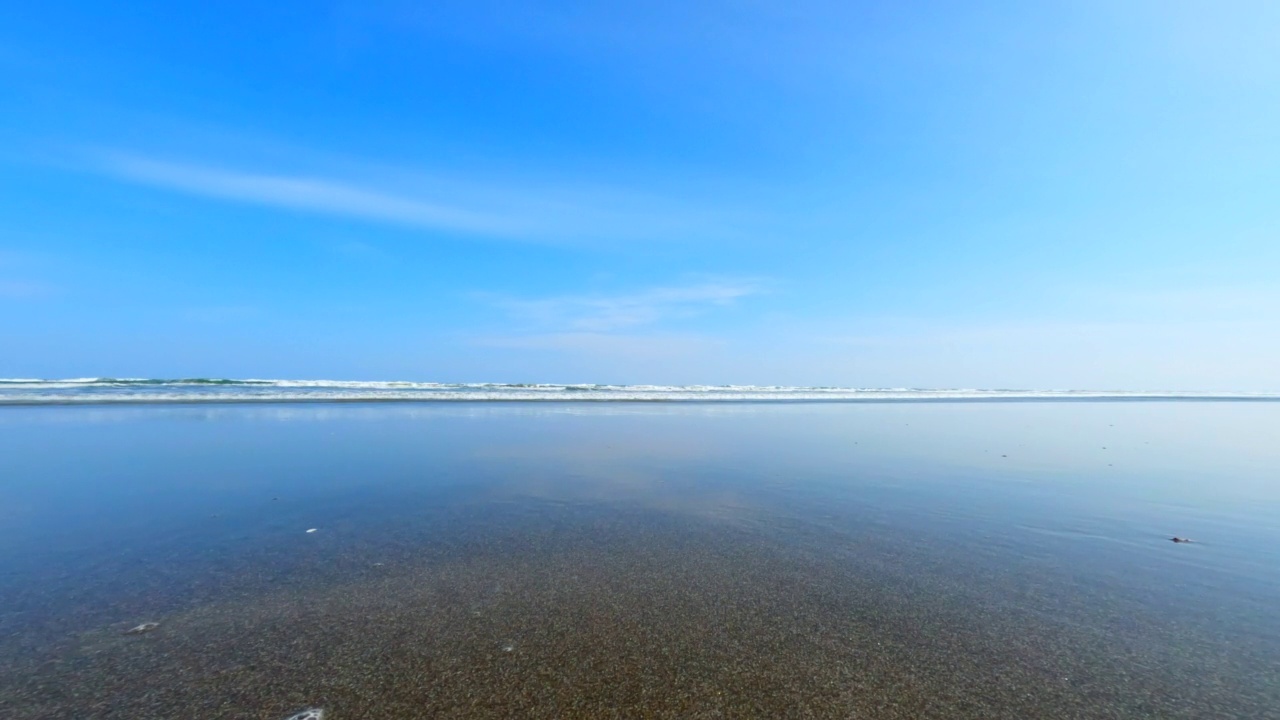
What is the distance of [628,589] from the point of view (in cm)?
346

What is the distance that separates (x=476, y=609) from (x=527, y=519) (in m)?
1.96

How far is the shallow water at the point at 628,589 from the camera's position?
7.70 feet

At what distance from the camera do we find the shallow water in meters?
2.35

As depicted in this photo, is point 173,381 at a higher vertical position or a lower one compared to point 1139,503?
higher

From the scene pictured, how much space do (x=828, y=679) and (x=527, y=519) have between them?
3235 millimetres

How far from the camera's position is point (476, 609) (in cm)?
312

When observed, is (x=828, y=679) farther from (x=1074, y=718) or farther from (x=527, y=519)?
(x=527, y=519)

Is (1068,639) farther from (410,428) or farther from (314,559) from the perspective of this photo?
(410,428)

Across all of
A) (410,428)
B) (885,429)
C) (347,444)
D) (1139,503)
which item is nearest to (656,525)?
(1139,503)

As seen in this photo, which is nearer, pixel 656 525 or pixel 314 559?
pixel 314 559

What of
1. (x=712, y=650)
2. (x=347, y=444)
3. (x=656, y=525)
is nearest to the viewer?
(x=712, y=650)

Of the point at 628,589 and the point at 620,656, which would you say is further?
the point at 628,589

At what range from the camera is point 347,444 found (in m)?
9.33

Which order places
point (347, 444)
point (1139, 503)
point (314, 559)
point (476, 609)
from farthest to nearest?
1. point (347, 444)
2. point (1139, 503)
3. point (314, 559)
4. point (476, 609)
